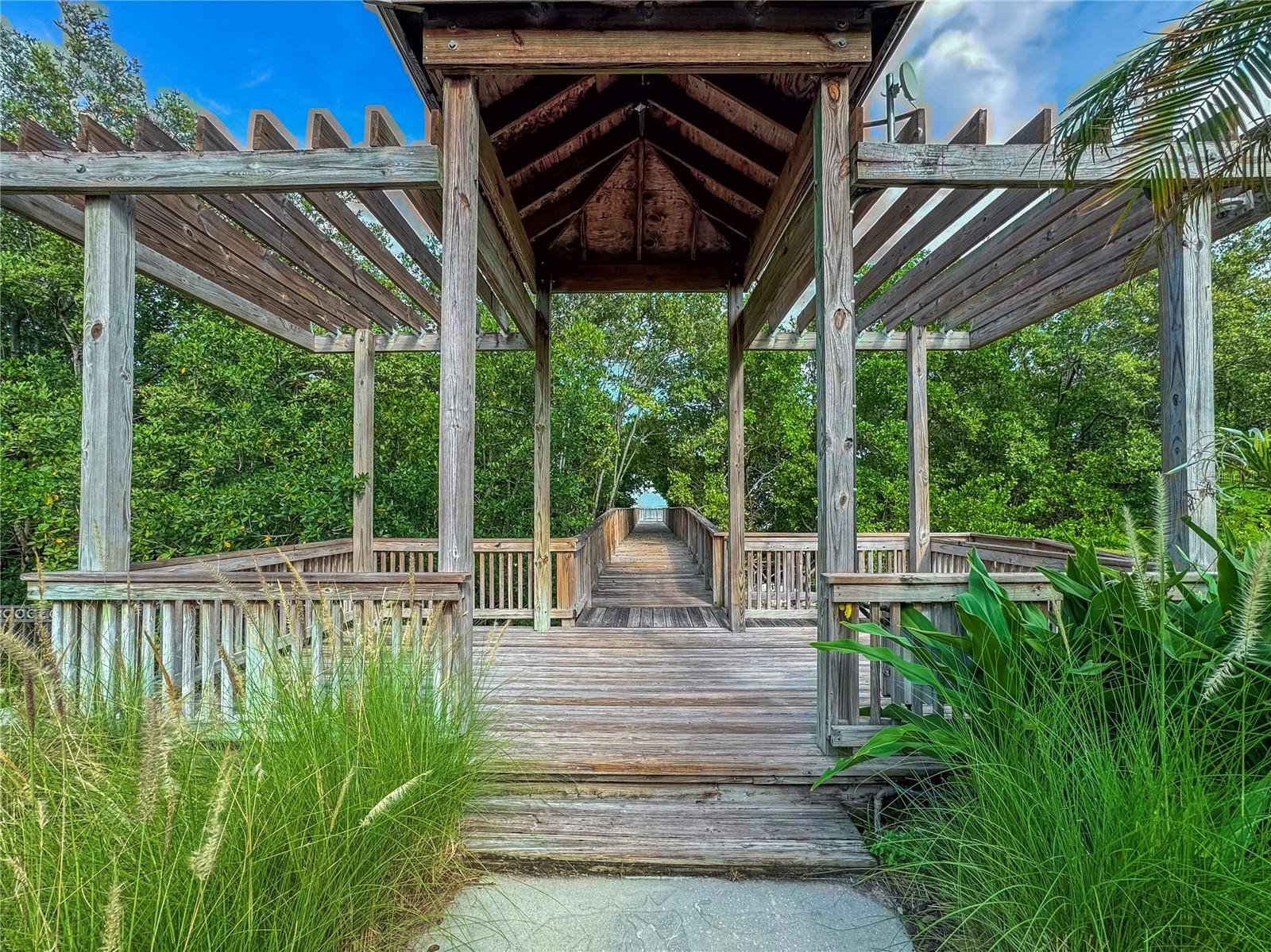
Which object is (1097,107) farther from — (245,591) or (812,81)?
(245,591)

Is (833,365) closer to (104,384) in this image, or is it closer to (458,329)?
(458,329)

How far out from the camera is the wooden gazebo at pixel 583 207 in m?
2.80

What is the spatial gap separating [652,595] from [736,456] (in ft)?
8.45

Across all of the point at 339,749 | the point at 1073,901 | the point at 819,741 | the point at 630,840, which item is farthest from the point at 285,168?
the point at 1073,901

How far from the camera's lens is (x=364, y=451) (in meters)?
5.98

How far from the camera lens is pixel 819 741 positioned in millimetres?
2840

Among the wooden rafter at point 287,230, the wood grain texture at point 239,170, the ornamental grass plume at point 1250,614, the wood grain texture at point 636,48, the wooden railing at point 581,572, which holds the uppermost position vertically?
the wood grain texture at point 636,48

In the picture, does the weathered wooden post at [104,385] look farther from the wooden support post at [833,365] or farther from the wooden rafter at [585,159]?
the wooden support post at [833,365]

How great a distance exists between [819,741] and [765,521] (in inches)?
576

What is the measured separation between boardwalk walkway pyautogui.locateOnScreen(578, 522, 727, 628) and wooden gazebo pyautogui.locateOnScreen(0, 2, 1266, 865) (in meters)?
0.84

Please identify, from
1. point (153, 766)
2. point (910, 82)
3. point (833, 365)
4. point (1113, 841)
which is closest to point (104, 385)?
A: point (153, 766)

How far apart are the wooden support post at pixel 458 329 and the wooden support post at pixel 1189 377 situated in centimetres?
412

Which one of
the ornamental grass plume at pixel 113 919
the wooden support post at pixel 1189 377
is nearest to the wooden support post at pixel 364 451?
the ornamental grass plume at pixel 113 919

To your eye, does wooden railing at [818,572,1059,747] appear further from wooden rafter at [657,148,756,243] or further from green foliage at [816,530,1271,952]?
wooden rafter at [657,148,756,243]
